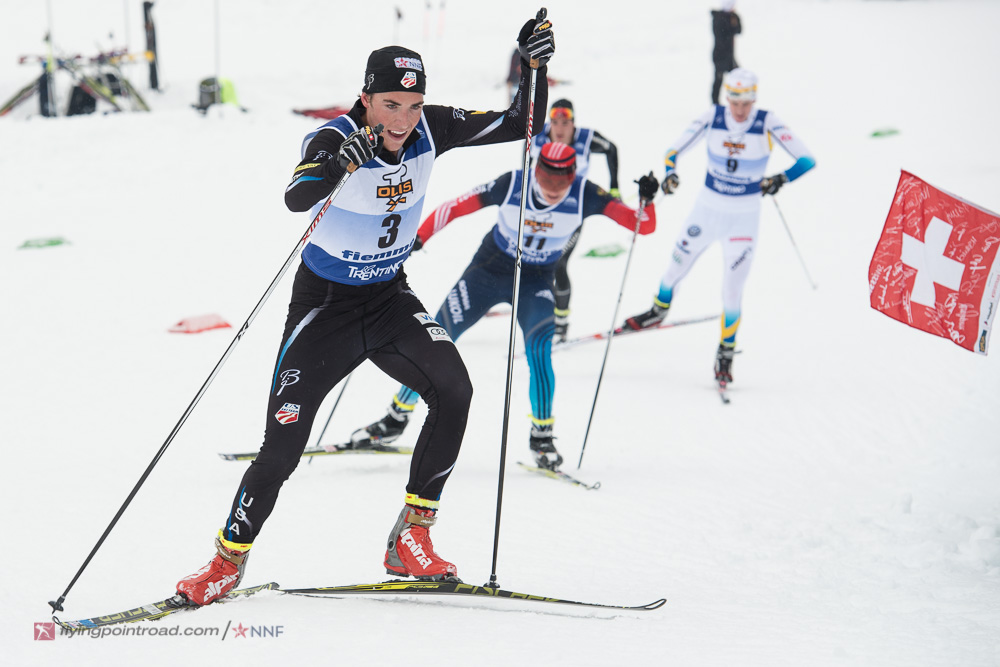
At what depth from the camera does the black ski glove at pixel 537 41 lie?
3602mm

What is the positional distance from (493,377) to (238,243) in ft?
16.1

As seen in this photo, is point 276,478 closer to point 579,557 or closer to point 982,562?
point 579,557

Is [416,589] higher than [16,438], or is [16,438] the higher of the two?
[416,589]

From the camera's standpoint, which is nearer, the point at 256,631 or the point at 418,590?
the point at 256,631

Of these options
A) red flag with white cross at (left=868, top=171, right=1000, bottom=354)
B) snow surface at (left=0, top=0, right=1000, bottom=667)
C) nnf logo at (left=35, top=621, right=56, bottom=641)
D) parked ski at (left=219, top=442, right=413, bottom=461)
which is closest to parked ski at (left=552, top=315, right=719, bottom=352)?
snow surface at (left=0, top=0, right=1000, bottom=667)

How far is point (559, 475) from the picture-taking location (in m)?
5.24

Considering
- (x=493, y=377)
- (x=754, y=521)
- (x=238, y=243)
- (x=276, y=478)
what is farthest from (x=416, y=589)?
(x=238, y=243)

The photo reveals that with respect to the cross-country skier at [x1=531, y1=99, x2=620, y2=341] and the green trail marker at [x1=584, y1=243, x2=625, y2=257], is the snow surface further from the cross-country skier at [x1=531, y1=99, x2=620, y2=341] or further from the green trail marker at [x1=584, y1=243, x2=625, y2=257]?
the cross-country skier at [x1=531, y1=99, x2=620, y2=341]

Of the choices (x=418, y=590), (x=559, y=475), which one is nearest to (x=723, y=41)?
(x=559, y=475)

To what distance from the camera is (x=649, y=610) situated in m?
3.50

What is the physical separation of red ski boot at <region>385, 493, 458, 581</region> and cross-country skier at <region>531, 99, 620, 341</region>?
3841mm

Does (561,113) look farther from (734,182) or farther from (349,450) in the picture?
(349,450)

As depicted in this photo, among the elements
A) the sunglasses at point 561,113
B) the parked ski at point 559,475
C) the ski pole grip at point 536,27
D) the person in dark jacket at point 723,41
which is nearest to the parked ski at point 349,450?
the parked ski at point 559,475

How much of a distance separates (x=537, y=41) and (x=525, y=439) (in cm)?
302
